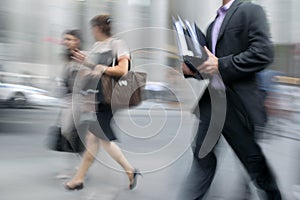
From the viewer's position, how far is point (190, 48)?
331 cm

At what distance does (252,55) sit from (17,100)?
25.5ft

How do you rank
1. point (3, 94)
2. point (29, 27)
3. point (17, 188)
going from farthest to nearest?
1. point (29, 27)
2. point (3, 94)
3. point (17, 188)

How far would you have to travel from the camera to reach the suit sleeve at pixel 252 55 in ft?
10.6

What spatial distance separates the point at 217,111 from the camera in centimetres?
338

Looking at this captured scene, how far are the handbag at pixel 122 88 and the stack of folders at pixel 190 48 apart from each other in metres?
1.06

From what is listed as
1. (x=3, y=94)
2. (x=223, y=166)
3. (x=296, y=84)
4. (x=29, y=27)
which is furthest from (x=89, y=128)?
(x=29, y=27)

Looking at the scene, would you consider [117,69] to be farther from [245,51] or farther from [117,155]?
[245,51]

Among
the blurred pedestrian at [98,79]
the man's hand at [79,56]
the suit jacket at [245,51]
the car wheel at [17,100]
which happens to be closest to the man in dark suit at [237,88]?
the suit jacket at [245,51]

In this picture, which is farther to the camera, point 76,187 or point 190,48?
point 76,187

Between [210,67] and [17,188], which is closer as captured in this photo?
[210,67]

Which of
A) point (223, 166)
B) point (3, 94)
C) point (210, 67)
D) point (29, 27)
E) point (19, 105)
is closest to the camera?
point (210, 67)

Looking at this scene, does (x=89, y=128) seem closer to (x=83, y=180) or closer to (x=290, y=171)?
(x=83, y=180)

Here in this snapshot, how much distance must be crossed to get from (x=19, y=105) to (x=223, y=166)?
20.4 ft

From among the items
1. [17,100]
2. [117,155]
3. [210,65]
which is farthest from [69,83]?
[17,100]
